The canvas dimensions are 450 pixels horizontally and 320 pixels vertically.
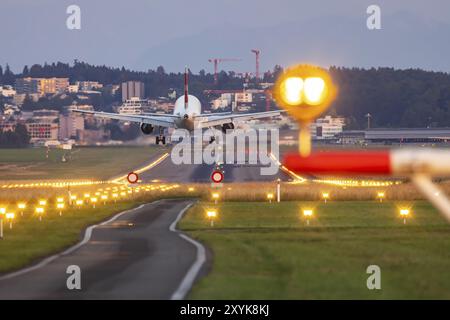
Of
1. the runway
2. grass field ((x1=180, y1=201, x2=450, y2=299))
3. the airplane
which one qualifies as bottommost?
grass field ((x1=180, y1=201, x2=450, y2=299))

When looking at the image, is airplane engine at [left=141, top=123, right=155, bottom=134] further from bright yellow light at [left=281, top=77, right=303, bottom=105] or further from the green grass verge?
bright yellow light at [left=281, top=77, right=303, bottom=105]

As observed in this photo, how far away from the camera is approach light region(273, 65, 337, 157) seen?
29.7 feet

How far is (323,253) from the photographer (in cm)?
3244

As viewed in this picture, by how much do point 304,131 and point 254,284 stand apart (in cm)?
1600

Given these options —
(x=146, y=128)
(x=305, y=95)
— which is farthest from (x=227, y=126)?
(x=305, y=95)

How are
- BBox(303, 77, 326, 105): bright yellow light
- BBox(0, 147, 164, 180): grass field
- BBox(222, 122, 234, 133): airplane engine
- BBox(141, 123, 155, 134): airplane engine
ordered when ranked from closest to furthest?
BBox(303, 77, 326, 105): bright yellow light → BBox(141, 123, 155, 134): airplane engine → BBox(222, 122, 234, 133): airplane engine → BBox(0, 147, 164, 180): grass field

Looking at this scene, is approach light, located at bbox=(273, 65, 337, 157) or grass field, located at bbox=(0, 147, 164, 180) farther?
grass field, located at bbox=(0, 147, 164, 180)

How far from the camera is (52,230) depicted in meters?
44.0

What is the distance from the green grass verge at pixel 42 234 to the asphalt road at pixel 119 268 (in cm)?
80

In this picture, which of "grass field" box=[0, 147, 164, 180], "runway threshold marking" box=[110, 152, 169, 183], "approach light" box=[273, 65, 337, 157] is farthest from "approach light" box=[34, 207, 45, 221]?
"grass field" box=[0, 147, 164, 180]

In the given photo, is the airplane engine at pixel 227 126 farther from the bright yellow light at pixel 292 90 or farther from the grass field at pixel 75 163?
the bright yellow light at pixel 292 90

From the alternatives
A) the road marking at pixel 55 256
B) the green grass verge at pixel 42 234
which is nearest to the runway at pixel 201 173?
the green grass verge at pixel 42 234

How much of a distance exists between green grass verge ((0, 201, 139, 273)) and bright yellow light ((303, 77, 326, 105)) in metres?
20.8

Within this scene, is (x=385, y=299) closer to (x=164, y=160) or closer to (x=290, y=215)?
(x=290, y=215)
